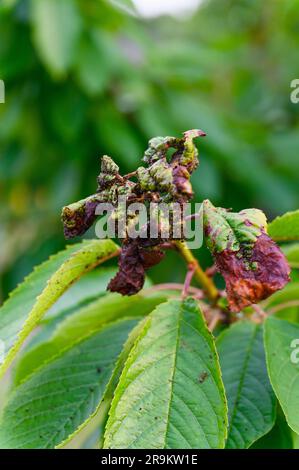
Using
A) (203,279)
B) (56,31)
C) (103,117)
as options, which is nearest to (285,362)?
(203,279)

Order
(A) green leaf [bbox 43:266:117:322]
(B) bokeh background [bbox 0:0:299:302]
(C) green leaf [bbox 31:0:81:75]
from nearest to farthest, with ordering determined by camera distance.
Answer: (A) green leaf [bbox 43:266:117:322] < (C) green leaf [bbox 31:0:81:75] < (B) bokeh background [bbox 0:0:299:302]

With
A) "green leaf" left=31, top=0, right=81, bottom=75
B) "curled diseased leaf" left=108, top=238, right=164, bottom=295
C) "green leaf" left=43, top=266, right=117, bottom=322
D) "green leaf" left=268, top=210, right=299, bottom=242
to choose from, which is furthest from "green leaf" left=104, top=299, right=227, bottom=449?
"green leaf" left=31, top=0, right=81, bottom=75

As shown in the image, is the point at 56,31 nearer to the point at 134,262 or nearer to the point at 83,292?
the point at 83,292

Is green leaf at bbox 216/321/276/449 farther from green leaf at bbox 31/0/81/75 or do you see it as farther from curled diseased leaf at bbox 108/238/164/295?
green leaf at bbox 31/0/81/75

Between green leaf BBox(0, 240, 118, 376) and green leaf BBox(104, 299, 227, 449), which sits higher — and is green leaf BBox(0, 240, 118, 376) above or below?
above

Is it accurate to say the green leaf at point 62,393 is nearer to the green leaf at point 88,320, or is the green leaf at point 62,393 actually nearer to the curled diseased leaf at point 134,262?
the green leaf at point 88,320

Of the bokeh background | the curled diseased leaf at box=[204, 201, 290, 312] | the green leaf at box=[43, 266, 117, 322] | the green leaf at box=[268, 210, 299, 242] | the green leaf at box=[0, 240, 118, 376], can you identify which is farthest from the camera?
the bokeh background

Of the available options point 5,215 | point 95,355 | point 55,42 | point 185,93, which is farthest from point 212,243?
point 5,215

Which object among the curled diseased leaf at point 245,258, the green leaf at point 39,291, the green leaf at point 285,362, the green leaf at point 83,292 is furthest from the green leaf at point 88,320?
the curled diseased leaf at point 245,258
